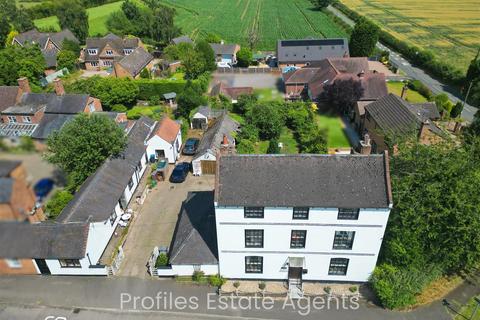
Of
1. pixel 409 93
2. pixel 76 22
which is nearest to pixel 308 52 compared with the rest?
pixel 409 93

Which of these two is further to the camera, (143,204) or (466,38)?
(466,38)

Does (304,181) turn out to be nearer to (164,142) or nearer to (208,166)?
(208,166)

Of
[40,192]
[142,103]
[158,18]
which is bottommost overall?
[142,103]

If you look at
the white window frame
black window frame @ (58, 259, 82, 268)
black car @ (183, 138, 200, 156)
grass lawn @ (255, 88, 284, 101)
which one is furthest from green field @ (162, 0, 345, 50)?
the white window frame

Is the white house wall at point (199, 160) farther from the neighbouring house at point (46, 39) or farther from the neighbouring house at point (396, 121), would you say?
the neighbouring house at point (46, 39)

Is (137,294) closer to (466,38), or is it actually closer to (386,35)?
(386,35)

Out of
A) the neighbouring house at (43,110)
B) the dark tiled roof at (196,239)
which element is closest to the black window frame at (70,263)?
the dark tiled roof at (196,239)

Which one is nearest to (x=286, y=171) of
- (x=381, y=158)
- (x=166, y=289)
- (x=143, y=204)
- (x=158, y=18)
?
(x=381, y=158)

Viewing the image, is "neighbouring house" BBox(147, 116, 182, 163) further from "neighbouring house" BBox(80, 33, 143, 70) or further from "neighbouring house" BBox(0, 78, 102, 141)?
"neighbouring house" BBox(80, 33, 143, 70)
